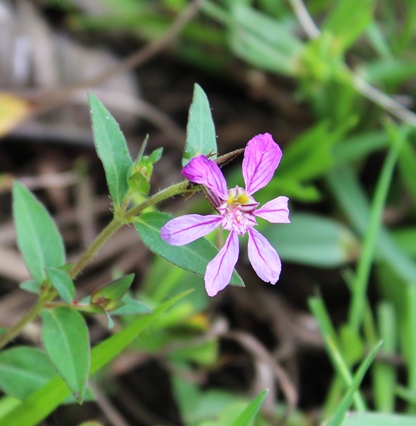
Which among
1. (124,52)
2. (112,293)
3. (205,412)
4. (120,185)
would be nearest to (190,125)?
(120,185)

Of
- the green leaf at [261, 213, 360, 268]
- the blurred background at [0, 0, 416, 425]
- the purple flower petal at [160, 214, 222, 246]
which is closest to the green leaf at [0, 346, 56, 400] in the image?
the blurred background at [0, 0, 416, 425]

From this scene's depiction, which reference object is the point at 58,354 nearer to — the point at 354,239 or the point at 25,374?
the point at 25,374

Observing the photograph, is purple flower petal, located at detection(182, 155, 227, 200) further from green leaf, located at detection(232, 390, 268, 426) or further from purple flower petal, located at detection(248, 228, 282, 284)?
green leaf, located at detection(232, 390, 268, 426)

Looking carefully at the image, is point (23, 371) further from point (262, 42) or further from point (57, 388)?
point (262, 42)

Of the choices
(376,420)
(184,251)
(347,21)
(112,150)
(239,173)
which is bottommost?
(376,420)

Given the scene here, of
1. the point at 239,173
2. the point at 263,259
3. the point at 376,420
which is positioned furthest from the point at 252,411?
the point at 239,173
